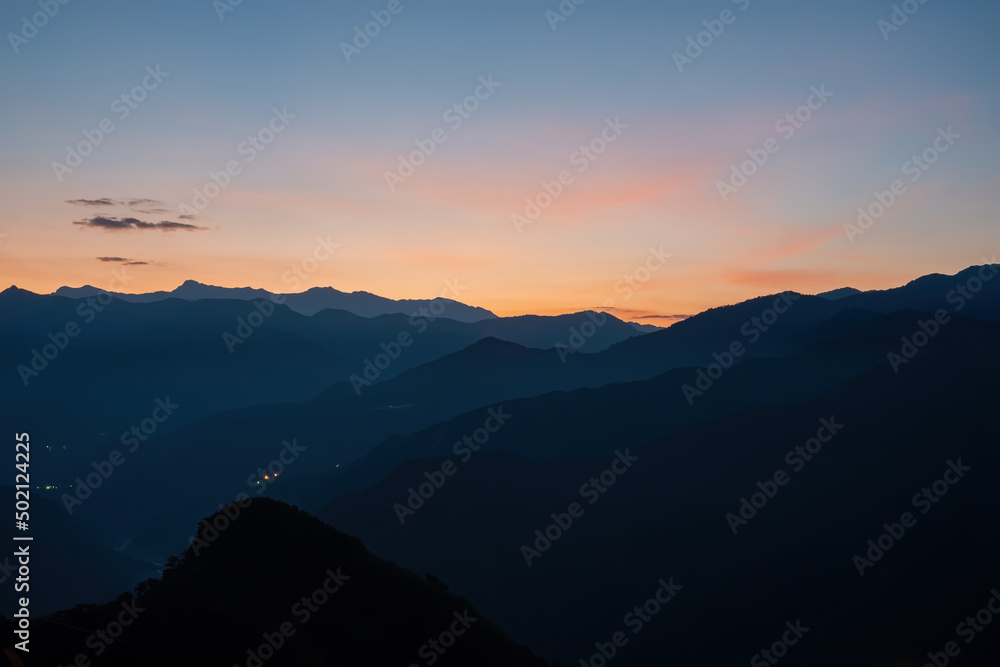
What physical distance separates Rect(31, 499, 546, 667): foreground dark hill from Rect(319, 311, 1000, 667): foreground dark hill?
49.8m

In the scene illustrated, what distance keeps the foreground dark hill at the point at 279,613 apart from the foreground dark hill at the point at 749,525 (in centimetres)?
4978

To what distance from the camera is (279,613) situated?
172 ft

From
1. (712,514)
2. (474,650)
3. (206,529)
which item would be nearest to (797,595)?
(712,514)

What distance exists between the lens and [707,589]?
110375mm

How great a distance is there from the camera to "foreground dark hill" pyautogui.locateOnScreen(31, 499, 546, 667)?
4247cm

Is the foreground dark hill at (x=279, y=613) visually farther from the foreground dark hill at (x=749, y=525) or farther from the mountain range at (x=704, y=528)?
the foreground dark hill at (x=749, y=525)

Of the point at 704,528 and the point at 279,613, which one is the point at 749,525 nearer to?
the point at 704,528

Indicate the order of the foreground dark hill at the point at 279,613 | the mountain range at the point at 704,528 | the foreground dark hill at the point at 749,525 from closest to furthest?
the foreground dark hill at the point at 279,613
the mountain range at the point at 704,528
the foreground dark hill at the point at 749,525

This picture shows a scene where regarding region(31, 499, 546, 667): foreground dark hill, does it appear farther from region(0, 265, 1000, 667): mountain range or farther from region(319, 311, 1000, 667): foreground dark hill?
region(319, 311, 1000, 667): foreground dark hill

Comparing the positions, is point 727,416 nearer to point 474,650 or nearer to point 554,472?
point 554,472

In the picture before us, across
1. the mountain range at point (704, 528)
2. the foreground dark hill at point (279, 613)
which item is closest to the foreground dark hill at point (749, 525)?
the mountain range at point (704, 528)

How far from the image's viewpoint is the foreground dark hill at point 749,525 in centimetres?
9550

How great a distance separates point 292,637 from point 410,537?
97.3 meters

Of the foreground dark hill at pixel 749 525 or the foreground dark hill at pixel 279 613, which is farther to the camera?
the foreground dark hill at pixel 749 525
